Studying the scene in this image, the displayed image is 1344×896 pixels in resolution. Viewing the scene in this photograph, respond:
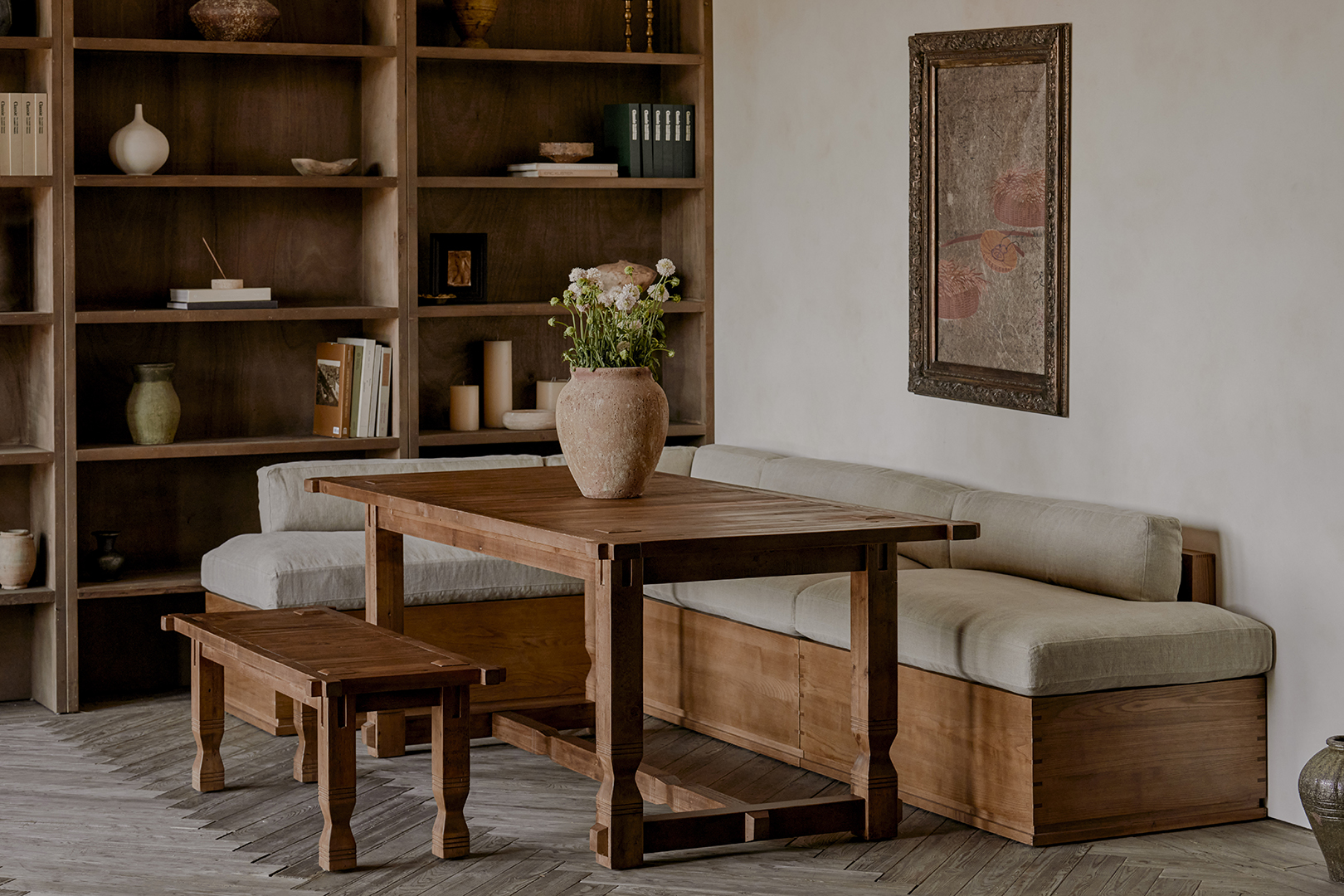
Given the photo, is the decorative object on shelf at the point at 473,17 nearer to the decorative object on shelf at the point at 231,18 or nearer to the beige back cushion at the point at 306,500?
the decorative object on shelf at the point at 231,18

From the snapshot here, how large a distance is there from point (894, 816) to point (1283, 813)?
0.88 meters

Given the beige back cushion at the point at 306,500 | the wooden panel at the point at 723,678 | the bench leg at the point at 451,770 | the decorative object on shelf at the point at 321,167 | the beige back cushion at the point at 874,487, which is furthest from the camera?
the decorative object on shelf at the point at 321,167

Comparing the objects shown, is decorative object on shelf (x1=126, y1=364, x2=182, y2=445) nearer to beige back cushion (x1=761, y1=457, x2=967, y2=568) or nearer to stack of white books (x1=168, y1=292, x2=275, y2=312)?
stack of white books (x1=168, y1=292, x2=275, y2=312)

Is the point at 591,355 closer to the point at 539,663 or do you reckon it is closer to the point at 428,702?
the point at 428,702

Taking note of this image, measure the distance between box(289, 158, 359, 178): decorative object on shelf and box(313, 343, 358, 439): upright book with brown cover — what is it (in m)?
0.54

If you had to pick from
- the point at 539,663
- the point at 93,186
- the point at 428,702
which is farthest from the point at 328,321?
the point at 428,702

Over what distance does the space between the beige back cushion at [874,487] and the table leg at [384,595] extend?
3.71 feet

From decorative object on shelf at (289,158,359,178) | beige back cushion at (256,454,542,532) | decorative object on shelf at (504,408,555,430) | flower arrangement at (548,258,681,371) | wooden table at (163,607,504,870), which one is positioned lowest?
wooden table at (163,607,504,870)

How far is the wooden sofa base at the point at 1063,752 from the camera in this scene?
152 inches

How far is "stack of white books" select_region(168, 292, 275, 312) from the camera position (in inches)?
218

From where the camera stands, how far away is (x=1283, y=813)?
4070 millimetres

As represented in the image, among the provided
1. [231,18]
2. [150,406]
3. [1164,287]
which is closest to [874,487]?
[1164,287]

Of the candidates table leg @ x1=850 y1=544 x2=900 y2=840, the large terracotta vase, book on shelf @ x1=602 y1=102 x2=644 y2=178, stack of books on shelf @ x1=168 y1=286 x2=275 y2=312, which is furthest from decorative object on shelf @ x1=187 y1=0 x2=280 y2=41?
table leg @ x1=850 y1=544 x2=900 y2=840

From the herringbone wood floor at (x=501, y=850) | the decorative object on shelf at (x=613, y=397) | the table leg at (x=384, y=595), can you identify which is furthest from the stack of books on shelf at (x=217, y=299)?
the decorative object on shelf at (x=613, y=397)
